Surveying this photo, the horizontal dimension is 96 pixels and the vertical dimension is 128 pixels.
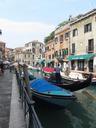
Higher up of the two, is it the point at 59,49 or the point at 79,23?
the point at 79,23

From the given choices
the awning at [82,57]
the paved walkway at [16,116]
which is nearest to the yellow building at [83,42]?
the awning at [82,57]

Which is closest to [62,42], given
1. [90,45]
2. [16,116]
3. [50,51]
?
[50,51]

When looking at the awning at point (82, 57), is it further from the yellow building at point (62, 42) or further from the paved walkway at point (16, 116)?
the paved walkway at point (16, 116)

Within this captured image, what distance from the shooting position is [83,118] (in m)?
11.1

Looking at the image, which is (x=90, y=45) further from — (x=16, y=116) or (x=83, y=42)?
(x=16, y=116)

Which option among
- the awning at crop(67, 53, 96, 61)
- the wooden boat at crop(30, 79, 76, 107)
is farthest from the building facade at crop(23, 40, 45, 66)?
the wooden boat at crop(30, 79, 76, 107)

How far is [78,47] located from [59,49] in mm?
9081

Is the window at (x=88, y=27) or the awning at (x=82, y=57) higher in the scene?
the window at (x=88, y=27)

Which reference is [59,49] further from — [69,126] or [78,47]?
[69,126]

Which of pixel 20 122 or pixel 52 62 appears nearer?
pixel 20 122

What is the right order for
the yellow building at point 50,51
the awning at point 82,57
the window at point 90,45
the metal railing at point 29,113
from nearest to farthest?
the metal railing at point 29,113, the awning at point 82,57, the window at point 90,45, the yellow building at point 50,51

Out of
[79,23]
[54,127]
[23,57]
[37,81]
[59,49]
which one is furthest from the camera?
[23,57]

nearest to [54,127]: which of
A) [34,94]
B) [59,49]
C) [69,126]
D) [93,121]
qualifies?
[69,126]

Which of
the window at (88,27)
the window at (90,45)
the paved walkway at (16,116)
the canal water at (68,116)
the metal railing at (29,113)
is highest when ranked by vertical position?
the window at (88,27)
